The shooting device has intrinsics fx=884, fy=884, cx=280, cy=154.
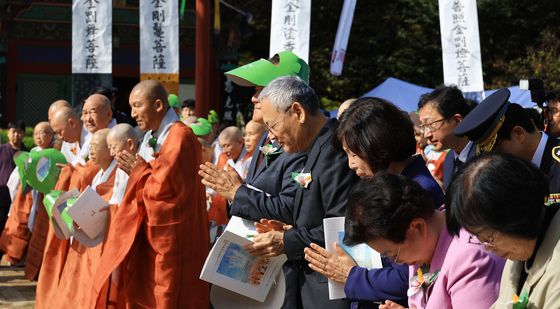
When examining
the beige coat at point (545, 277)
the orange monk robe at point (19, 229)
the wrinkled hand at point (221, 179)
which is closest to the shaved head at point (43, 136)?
the orange monk robe at point (19, 229)

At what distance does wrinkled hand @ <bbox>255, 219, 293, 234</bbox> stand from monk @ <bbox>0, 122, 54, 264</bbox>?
5921mm

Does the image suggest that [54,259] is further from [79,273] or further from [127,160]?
[127,160]

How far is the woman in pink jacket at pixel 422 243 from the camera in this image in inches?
91.6

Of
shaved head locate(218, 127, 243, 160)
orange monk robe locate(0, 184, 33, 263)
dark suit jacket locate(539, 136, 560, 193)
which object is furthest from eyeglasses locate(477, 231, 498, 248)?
orange monk robe locate(0, 184, 33, 263)

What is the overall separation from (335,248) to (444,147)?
117cm

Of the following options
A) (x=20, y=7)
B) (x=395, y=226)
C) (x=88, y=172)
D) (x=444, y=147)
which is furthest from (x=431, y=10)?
(x=395, y=226)

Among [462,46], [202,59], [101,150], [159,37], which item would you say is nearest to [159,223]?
[101,150]

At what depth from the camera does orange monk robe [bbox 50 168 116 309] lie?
18.7 feet

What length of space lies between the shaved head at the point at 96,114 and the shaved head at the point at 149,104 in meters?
1.24

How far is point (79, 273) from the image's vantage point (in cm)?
593

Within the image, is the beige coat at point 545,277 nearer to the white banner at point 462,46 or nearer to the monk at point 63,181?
the monk at point 63,181

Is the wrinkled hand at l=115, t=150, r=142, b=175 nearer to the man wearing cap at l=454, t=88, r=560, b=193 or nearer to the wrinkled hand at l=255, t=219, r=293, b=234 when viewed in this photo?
the wrinkled hand at l=255, t=219, r=293, b=234

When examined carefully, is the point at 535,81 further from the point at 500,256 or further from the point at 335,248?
the point at 500,256

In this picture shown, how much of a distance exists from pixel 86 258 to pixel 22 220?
11.9ft
